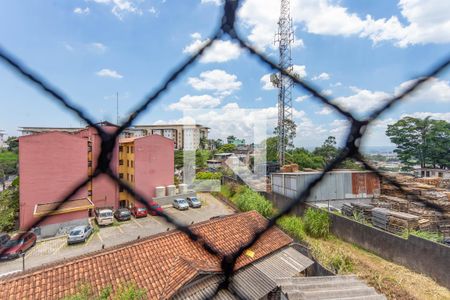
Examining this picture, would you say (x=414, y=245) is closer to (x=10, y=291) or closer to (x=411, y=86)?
(x=411, y=86)

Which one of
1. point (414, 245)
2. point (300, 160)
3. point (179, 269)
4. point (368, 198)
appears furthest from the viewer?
point (300, 160)

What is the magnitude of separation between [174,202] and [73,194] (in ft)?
Result: 33.6

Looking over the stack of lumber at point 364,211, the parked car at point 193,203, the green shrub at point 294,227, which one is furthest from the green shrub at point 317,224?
the parked car at point 193,203

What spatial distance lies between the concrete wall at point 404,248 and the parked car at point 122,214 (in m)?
6.82

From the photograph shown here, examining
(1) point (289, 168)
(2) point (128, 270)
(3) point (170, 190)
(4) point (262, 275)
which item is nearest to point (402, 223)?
(4) point (262, 275)

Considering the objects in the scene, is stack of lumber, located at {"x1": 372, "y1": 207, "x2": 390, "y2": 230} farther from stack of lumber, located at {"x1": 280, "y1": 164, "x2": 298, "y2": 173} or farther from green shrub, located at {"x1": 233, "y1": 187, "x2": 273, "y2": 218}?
stack of lumber, located at {"x1": 280, "y1": 164, "x2": 298, "y2": 173}

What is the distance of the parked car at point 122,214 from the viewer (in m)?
8.45

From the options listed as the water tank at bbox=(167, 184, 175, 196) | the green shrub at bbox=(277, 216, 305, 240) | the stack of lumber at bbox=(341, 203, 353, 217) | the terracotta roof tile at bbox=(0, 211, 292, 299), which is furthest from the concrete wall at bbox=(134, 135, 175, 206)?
the stack of lumber at bbox=(341, 203, 353, 217)

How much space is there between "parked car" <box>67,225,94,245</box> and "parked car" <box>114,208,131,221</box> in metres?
1.37

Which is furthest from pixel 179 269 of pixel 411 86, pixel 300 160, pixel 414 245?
pixel 300 160

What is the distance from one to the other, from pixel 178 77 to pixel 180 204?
10.1 m

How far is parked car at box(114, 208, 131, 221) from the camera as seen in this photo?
8.45m

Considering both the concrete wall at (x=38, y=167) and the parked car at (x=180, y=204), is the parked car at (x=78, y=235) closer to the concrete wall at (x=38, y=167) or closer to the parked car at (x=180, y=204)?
the concrete wall at (x=38, y=167)

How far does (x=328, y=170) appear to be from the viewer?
0.45m
